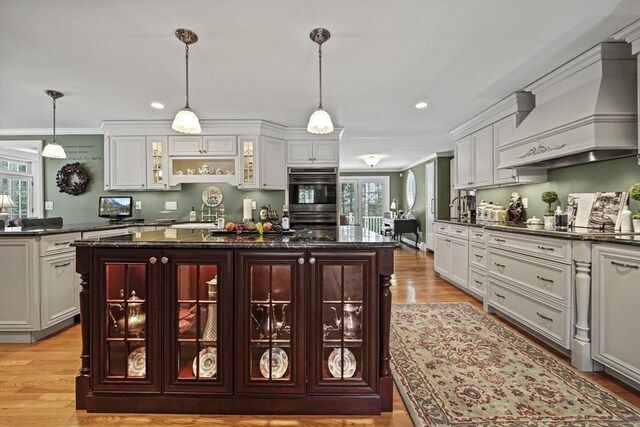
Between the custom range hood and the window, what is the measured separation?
22.7 ft

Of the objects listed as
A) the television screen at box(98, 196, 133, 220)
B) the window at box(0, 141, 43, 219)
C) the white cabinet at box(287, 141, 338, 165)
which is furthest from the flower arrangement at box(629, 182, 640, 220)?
the window at box(0, 141, 43, 219)

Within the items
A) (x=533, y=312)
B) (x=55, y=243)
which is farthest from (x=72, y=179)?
(x=533, y=312)

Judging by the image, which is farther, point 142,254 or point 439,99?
point 439,99

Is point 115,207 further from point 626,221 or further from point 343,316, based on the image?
point 626,221

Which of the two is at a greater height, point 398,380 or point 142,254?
point 142,254

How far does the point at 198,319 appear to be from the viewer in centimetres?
169

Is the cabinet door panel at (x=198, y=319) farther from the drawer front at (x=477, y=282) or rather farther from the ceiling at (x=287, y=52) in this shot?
the drawer front at (x=477, y=282)

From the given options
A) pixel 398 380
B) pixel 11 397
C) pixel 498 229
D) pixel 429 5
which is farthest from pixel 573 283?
pixel 11 397

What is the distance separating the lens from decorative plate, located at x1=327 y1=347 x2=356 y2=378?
1.69 meters

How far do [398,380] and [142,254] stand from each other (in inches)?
70.3

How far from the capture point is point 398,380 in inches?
78.9

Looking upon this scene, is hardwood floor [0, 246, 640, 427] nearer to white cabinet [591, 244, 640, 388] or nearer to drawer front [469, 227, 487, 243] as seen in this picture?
white cabinet [591, 244, 640, 388]

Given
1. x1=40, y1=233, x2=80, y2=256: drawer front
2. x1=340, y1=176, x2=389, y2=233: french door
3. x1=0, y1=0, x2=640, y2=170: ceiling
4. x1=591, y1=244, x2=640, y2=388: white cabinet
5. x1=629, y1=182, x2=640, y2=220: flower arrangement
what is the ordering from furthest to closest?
1. x1=340, y1=176, x2=389, y2=233: french door
2. x1=40, y1=233, x2=80, y2=256: drawer front
3. x1=629, y1=182, x2=640, y2=220: flower arrangement
4. x1=0, y1=0, x2=640, y2=170: ceiling
5. x1=591, y1=244, x2=640, y2=388: white cabinet

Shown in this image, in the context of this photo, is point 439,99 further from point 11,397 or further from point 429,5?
point 11,397
